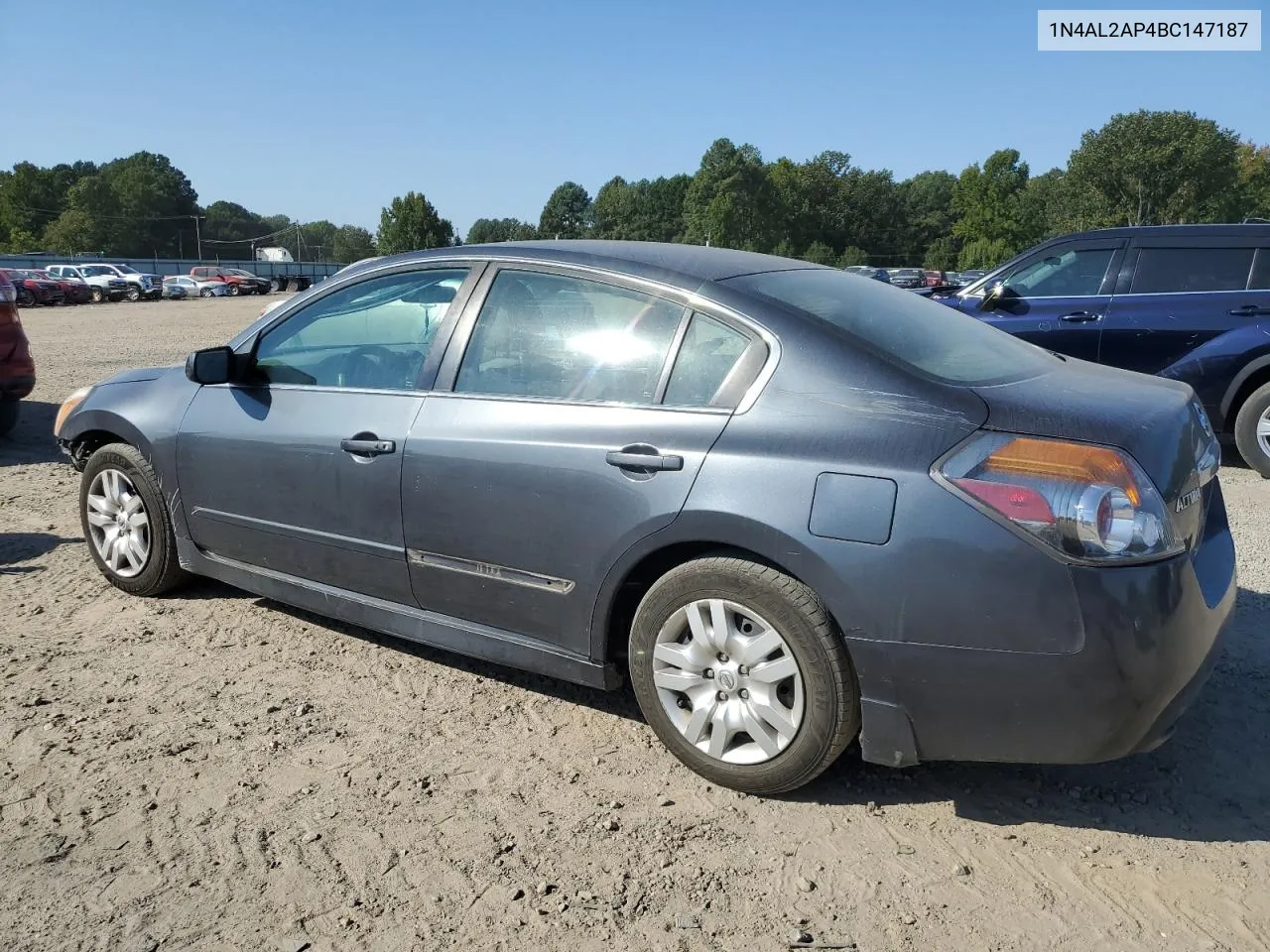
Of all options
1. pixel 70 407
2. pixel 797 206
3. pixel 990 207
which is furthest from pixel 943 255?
pixel 70 407

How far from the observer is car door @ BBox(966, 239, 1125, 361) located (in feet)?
26.5

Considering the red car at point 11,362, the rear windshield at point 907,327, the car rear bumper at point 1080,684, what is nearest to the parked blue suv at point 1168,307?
the rear windshield at point 907,327

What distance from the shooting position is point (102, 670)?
3934 millimetres

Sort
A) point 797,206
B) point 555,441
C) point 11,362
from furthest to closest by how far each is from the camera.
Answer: point 797,206
point 11,362
point 555,441

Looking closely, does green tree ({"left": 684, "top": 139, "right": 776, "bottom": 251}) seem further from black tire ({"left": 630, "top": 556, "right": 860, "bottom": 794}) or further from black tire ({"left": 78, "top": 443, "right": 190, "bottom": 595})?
black tire ({"left": 630, "top": 556, "right": 860, "bottom": 794})

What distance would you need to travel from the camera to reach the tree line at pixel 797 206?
210ft

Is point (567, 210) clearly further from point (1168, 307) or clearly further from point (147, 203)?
point (1168, 307)

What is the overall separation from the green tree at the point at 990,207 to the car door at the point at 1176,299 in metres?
75.7

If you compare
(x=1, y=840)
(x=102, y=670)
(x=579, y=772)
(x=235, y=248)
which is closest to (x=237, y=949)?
(x=1, y=840)

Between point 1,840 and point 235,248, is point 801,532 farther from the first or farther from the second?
point 235,248

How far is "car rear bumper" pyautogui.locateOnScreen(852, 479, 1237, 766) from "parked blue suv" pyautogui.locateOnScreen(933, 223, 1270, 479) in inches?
215

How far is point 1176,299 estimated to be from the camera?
7770mm

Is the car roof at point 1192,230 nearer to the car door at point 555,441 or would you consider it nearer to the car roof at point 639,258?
the car roof at point 639,258

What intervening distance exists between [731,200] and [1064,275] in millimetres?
85468
